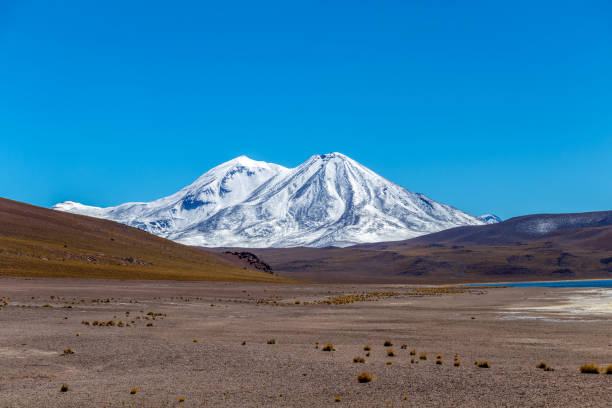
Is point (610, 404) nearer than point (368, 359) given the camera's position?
Yes

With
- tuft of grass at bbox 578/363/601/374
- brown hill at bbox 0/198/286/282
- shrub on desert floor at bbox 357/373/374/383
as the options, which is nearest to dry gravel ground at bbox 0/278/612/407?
shrub on desert floor at bbox 357/373/374/383

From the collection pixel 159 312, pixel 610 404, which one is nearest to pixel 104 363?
pixel 610 404

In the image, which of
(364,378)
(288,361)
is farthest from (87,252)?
(364,378)

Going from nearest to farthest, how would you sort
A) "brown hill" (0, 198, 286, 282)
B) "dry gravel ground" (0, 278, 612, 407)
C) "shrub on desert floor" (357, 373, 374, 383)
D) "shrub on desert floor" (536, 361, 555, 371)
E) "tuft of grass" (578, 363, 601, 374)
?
"dry gravel ground" (0, 278, 612, 407)
"shrub on desert floor" (357, 373, 374, 383)
"tuft of grass" (578, 363, 601, 374)
"shrub on desert floor" (536, 361, 555, 371)
"brown hill" (0, 198, 286, 282)

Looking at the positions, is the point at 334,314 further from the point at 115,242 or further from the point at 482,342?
the point at 115,242

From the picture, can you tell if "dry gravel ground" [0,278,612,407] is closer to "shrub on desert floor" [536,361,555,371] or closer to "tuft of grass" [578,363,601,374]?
"shrub on desert floor" [536,361,555,371]

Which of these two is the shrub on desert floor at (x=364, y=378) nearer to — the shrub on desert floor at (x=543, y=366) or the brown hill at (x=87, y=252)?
the shrub on desert floor at (x=543, y=366)

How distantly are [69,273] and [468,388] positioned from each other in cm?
8814

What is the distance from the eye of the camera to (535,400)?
16.3 metres

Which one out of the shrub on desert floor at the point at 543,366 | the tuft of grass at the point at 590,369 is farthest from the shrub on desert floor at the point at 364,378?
the tuft of grass at the point at 590,369

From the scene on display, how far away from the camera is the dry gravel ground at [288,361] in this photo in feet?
55.8

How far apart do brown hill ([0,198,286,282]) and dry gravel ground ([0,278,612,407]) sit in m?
58.9

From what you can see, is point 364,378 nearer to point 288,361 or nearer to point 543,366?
point 288,361

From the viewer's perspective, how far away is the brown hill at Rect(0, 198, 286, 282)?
325 feet
